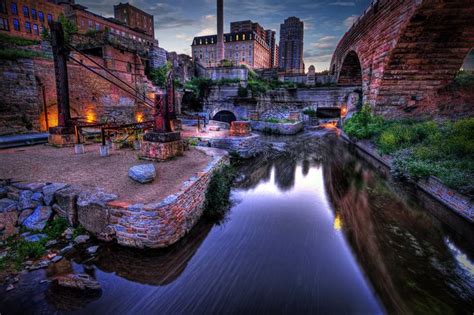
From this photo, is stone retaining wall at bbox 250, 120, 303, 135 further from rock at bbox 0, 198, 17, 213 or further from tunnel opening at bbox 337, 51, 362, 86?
rock at bbox 0, 198, 17, 213

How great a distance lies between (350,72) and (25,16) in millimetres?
44193

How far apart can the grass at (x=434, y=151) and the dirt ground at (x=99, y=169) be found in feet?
24.2

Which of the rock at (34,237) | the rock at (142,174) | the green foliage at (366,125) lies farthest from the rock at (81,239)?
the green foliage at (366,125)

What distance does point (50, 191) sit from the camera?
501 centimetres

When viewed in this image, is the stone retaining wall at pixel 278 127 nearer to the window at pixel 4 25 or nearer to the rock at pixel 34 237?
the rock at pixel 34 237

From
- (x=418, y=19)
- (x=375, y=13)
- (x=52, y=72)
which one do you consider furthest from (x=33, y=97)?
(x=375, y=13)

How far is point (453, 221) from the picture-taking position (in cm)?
607

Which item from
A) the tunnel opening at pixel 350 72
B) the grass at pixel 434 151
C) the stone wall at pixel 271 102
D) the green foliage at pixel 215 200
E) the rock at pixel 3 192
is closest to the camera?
the rock at pixel 3 192

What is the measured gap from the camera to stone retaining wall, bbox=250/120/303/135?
21547 millimetres

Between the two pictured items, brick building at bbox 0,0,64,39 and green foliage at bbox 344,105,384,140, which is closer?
green foliage at bbox 344,105,384,140

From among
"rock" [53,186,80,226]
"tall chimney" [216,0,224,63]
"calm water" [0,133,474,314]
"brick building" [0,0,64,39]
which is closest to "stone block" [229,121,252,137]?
"calm water" [0,133,474,314]

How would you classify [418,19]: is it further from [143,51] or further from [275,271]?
[143,51]

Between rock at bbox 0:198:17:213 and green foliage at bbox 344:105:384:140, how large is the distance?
1576 cm

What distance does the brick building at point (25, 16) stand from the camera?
30266 millimetres
